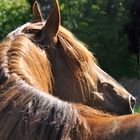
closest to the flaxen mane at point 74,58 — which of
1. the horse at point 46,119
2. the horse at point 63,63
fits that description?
the horse at point 63,63

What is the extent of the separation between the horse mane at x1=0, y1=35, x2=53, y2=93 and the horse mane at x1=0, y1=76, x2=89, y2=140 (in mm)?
128

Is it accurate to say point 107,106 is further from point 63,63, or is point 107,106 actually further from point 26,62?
point 26,62

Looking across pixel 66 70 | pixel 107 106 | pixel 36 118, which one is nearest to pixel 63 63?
pixel 66 70

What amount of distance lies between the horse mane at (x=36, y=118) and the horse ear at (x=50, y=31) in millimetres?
636

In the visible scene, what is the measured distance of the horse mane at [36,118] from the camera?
1.92 metres

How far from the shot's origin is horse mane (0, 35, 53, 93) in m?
2.16

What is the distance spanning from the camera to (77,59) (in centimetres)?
260

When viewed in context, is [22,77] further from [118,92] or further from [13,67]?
[118,92]

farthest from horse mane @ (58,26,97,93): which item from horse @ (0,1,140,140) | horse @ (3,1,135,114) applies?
horse @ (0,1,140,140)

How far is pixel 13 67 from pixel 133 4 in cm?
1177

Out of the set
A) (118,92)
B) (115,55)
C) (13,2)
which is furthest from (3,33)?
(118,92)

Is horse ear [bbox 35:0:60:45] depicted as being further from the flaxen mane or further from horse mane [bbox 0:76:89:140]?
horse mane [bbox 0:76:89:140]

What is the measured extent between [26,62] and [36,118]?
0.40 m

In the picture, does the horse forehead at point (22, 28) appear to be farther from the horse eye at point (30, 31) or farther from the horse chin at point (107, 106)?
the horse chin at point (107, 106)
